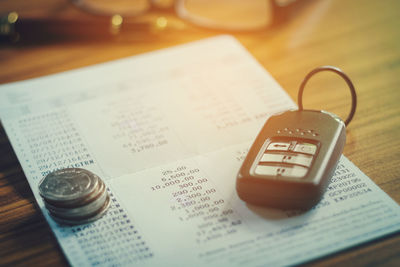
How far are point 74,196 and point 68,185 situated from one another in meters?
0.02

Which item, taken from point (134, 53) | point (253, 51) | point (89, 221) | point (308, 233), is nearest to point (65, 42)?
point (134, 53)

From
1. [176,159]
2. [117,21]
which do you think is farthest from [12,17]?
[176,159]

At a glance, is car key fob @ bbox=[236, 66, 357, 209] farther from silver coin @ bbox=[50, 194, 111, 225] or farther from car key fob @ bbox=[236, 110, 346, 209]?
silver coin @ bbox=[50, 194, 111, 225]

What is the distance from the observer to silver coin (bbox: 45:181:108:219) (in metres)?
0.50

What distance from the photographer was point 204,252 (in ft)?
1.56

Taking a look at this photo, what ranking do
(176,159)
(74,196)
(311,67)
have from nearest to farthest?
(74,196) → (176,159) → (311,67)

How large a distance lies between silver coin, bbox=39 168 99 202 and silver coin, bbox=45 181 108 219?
0.04 ft

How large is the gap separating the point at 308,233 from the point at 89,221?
0.22 meters

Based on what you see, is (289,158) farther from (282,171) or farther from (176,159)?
(176,159)

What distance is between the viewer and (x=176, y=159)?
0.60m

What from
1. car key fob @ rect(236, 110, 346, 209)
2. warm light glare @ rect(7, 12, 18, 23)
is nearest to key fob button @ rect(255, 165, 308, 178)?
car key fob @ rect(236, 110, 346, 209)

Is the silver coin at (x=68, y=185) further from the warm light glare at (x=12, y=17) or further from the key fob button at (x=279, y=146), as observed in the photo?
the warm light glare at (x=12, y=17)

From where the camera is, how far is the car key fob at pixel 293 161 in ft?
1.61

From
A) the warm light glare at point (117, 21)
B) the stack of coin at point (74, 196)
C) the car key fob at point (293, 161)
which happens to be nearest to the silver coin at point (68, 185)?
the stack of coin at point (74, 196)
